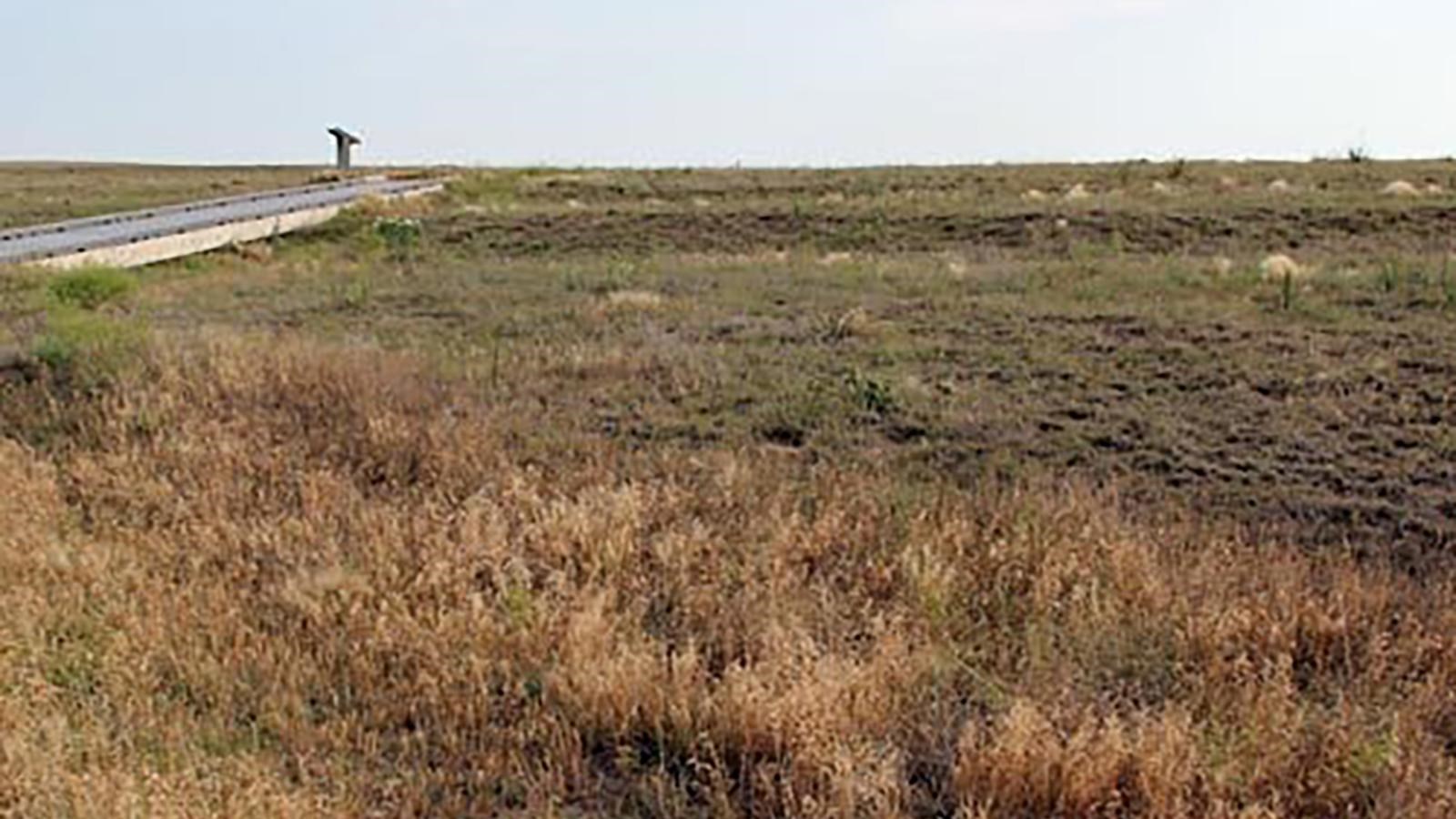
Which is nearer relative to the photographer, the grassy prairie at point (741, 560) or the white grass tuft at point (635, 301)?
the grassy prairie at point (741, 560)

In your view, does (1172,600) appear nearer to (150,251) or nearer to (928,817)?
(928,817)

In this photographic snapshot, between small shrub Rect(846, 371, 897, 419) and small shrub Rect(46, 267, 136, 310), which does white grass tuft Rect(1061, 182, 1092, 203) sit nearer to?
small shrub Rect(846, 371, 897, 419)

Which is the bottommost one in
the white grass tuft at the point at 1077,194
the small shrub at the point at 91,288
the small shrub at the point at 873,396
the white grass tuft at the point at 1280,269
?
the small shrub at the point at 873,396

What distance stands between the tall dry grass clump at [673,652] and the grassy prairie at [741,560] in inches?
0.8

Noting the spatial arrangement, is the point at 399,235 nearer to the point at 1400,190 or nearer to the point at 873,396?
the point at 873,396

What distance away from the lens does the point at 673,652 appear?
5141 mm

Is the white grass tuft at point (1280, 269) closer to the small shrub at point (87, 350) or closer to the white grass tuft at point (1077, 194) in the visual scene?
the white grass tuft at point (1077, 194)

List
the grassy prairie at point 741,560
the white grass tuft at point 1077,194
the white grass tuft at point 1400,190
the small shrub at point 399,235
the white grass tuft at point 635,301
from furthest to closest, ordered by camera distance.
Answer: the white grass tuft at point 1077,194 < the white grass tuft at point 1400,190 < the small shrub at point 399,235 < the white grass tuft at point 635,301 < the grassy prairie at point 741,560

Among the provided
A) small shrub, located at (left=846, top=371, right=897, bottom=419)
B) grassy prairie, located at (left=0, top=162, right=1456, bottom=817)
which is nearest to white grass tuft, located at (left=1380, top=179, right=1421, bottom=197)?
grassy prairie, located at (left=0, top=162, right=1456, bottom=817)

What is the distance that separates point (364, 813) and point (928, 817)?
6.00ft

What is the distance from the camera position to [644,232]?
2683cm

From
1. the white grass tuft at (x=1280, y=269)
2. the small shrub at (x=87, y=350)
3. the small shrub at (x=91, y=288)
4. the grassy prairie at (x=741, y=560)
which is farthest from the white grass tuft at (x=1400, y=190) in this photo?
the small shrub at (x=87, y=350)

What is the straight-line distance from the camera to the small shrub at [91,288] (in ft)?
50.8

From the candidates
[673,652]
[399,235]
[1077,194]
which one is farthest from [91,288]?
[1077,194]
